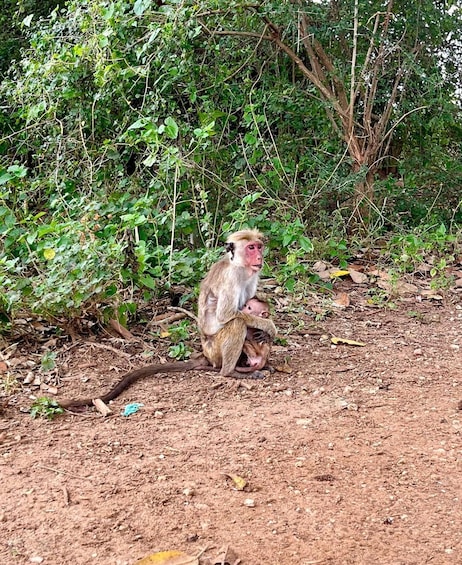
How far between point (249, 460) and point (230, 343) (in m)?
1.45

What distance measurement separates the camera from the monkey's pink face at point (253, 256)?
18.7ft

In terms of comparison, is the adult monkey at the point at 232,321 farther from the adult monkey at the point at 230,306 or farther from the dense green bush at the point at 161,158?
the dense green bush at the point at 161,158

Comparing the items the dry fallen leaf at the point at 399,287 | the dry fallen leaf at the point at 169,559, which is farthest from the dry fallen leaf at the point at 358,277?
the dry fallen leaf at the point at 169,559

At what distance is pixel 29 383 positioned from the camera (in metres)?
5.46

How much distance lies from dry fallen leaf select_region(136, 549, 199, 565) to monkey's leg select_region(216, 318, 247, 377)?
241cm

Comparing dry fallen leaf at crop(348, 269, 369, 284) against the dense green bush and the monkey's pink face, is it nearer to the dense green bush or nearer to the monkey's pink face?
the dense green bush

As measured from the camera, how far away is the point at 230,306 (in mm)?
5633

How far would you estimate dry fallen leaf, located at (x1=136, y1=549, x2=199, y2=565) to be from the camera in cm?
320

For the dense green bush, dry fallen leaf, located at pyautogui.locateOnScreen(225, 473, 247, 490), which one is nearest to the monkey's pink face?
the dense green bush

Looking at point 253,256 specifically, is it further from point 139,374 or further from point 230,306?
point 139,374

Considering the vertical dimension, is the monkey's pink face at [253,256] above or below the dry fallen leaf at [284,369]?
above

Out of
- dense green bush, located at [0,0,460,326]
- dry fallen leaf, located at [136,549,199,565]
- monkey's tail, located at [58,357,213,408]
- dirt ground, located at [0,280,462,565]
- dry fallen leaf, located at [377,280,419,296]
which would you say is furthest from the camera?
dry fallen leaf, located at [377,280,419,296]

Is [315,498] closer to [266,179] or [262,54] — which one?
[266,179]

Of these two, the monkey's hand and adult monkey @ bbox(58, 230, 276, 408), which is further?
the monkey's hand
